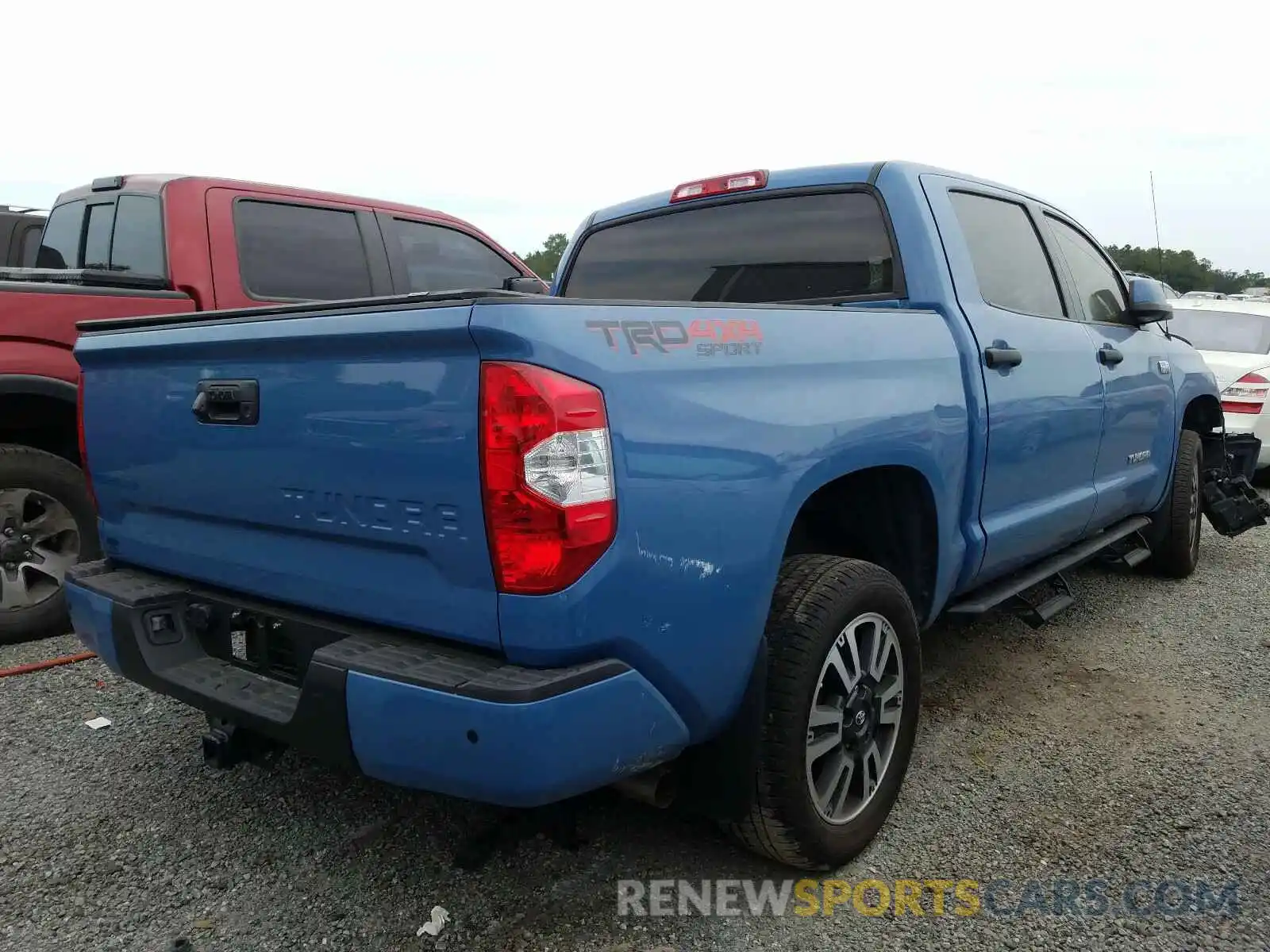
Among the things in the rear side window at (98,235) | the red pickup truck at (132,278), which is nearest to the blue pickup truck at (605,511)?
the red pickup truck at (132,278)

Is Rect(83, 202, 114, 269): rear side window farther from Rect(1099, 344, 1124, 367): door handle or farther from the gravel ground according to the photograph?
Rect(1099, 344, 1124, 367): door handle

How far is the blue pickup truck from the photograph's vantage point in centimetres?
181

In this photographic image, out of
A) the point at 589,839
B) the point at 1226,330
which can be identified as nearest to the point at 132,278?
the point at 589,839

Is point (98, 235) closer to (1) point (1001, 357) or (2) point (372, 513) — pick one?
(2) point (372, 513)

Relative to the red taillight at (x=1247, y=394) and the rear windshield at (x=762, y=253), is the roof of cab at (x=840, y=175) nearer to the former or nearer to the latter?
the rear windshield at (x=762, y=253)

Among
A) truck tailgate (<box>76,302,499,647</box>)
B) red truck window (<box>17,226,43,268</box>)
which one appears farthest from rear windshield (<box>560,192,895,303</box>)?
red truck window (<box>17,226,43,268</box>)

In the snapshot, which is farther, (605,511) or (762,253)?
(762,253)

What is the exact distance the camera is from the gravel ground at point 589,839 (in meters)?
2.25

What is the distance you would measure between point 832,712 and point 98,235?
14.7ft

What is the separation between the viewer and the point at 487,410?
1785 millimetres

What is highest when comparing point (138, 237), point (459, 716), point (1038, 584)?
point (138, 237)

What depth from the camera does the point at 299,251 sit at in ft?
16.1

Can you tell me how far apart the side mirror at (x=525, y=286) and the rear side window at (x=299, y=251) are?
952 mm

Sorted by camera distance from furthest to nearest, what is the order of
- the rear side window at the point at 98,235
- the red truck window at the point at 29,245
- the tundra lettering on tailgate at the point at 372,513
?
the red truck window at the point at 29,245, the rear side window at the point at 98,235, the tundra lettering on tailgate at the point at 372,513
